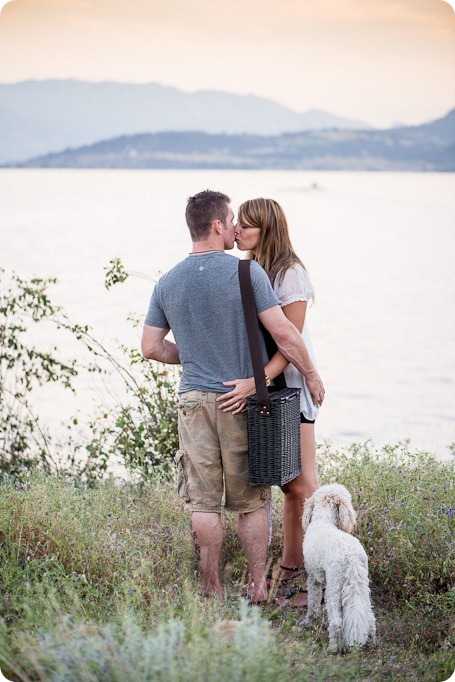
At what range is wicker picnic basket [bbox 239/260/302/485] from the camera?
419cm

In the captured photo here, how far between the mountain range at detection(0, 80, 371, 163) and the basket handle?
11395 mm

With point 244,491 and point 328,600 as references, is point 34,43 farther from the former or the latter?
point 328,600

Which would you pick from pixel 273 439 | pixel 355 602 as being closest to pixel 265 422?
pixel 273 439

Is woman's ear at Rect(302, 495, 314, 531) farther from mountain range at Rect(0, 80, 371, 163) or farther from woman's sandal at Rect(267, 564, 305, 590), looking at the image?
mountain range at Rect(0, 80, 371, 163)

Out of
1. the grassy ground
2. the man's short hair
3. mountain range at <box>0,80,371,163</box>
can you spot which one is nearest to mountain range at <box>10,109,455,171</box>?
mountain range at <box>0,80,371,163</box>

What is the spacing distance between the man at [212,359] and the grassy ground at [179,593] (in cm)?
29

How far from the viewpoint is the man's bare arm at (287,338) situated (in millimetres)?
4250

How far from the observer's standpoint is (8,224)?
31781mm

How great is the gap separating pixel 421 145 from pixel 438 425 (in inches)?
804

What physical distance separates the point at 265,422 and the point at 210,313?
0.62 meters

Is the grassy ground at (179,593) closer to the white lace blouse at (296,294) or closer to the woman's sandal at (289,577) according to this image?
the woman's sandal at (289,577)

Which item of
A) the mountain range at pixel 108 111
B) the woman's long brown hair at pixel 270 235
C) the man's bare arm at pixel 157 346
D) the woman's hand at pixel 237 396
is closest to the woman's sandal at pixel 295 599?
the woman's hand at pixel 237 396

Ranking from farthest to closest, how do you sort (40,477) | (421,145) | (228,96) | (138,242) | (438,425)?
(421,145)
(138,242)
(228,96)
(438,425)
(40,477)

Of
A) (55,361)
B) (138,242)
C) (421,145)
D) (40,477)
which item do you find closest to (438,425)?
(55,361)
